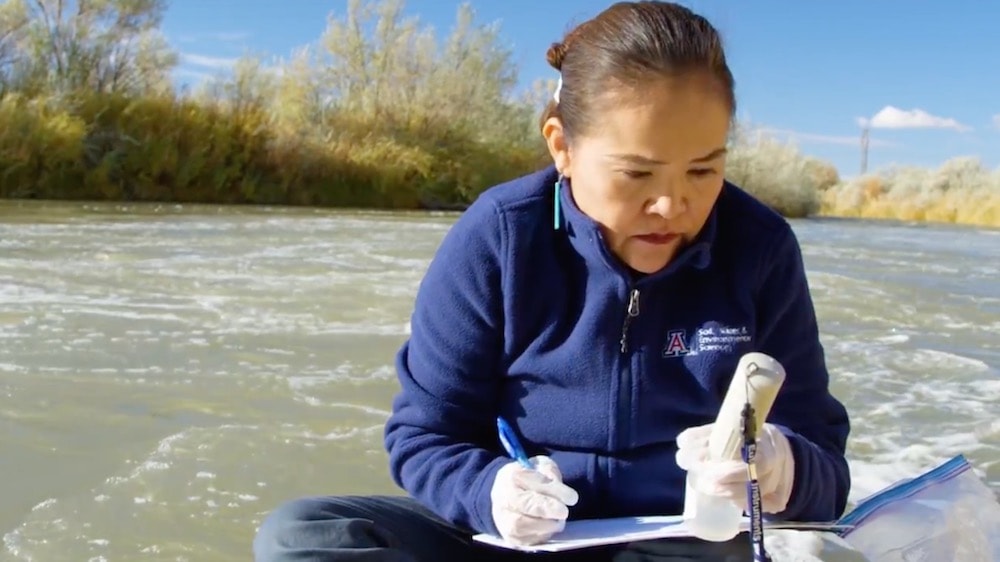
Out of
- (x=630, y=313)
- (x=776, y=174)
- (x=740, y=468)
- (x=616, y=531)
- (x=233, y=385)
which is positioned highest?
(x=776, y=174)

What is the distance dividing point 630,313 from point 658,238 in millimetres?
90

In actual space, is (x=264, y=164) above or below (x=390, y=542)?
above

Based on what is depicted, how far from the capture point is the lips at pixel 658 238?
1176 millimetres

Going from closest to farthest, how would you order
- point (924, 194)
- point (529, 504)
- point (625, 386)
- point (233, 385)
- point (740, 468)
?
1. point (740, 468)
2. point (529, 504)
3. point (625, 386)
4. point (233, 385)
5. point (924, 194)

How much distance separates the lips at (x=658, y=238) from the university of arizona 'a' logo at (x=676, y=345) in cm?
11

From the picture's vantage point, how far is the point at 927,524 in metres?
1.16

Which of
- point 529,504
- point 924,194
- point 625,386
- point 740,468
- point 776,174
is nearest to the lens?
point 740,468

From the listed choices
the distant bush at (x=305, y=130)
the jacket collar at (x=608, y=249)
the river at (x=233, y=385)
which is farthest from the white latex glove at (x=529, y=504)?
the distant bush at (x=305, y=130)

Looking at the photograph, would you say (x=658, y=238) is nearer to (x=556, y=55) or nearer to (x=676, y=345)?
(x=676, y=345)

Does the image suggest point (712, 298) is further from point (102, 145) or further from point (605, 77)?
point (102, 145)

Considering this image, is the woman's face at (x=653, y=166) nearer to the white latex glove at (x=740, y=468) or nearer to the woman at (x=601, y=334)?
the woman at (x=601, y=334)

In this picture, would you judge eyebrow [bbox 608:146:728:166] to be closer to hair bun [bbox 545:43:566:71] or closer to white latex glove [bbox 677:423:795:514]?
hair bun [bbox 545:43:566:71]

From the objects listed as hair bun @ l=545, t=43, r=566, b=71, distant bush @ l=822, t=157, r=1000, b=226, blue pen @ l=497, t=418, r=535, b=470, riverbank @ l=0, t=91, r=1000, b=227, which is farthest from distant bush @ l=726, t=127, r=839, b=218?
blue pen @ l=497, t=418, r=535, b=470

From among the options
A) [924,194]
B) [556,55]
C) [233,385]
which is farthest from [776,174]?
[556,55]
